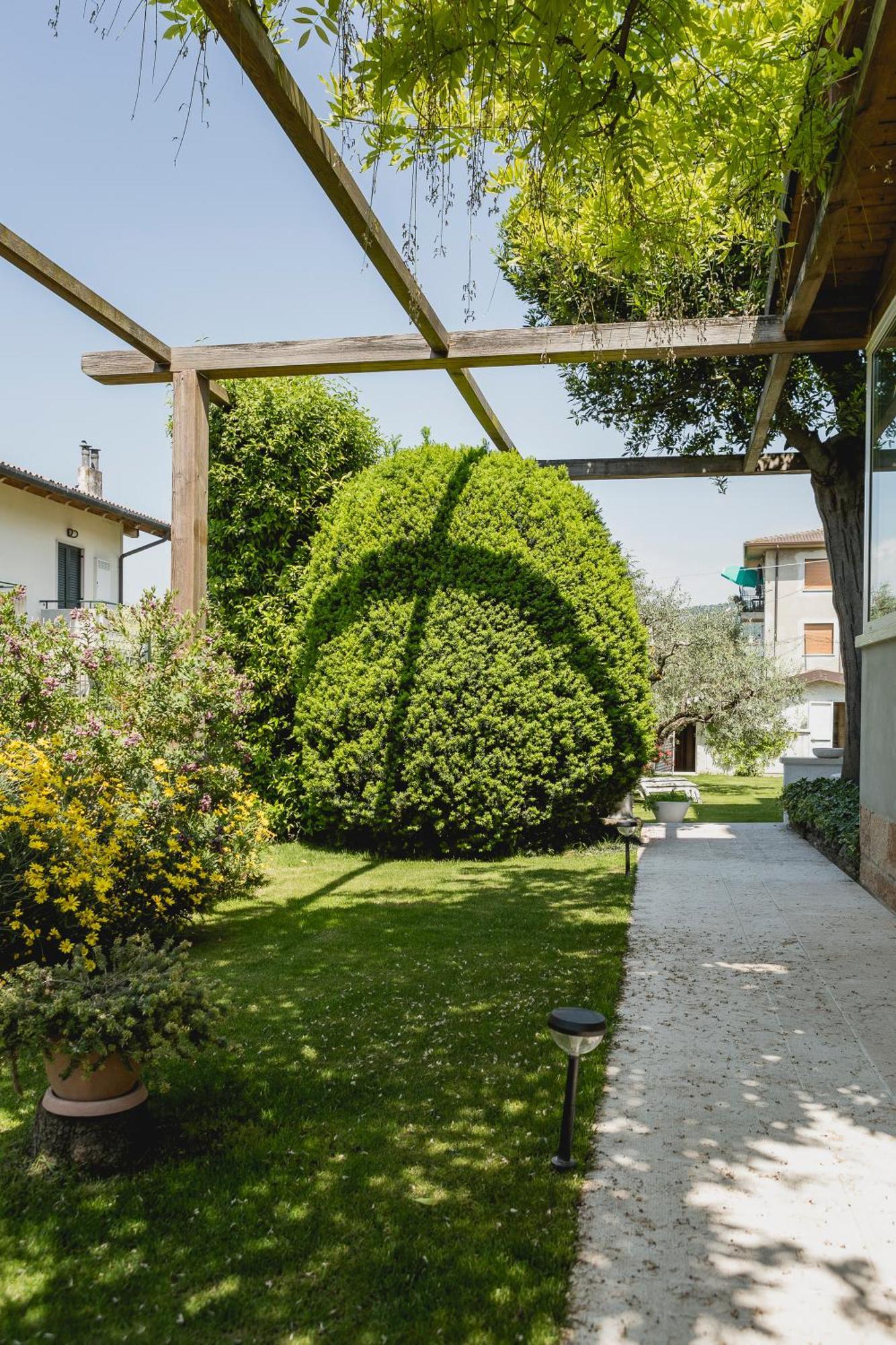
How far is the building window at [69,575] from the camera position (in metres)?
21.2

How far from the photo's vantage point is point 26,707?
251 inches

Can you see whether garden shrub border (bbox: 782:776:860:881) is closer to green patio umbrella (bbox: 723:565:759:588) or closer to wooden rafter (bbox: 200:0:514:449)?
wooden rafter (bbox: 200:0:514:449)

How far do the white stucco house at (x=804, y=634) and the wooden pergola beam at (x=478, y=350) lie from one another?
75.9 ft

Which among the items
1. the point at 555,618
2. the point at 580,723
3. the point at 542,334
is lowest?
the point at 580,723

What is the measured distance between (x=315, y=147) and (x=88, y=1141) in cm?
440

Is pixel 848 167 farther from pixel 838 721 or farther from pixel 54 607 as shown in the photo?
pixel 838 721

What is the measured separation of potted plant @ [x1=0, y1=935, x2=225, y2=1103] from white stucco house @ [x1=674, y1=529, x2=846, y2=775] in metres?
27.1

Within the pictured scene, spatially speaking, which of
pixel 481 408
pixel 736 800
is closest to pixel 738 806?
pixel 736 800

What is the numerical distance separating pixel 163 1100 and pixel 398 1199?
1.20 meters

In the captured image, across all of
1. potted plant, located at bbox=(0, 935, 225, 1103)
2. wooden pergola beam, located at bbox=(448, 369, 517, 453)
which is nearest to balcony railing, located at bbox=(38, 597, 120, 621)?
wooden pergola beam, located at bbox=(448, 369, 517, 453)

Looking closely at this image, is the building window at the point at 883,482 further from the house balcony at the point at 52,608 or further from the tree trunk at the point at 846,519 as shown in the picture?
the house balcony at the point at 52,608

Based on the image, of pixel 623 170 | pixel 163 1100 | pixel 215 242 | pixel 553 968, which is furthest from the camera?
pixel 553 968

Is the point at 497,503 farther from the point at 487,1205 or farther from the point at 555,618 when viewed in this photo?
the point at 487,1205

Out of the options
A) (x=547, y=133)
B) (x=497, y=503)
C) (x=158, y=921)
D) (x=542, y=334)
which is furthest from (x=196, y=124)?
(x=497, y=503)
